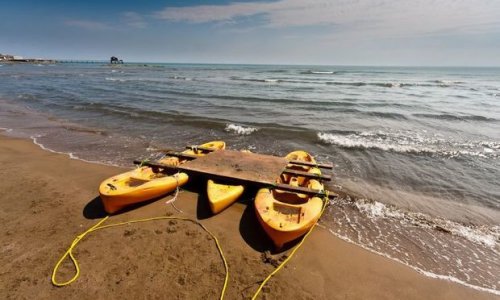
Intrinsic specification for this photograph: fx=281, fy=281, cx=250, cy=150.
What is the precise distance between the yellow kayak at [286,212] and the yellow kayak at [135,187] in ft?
6.74

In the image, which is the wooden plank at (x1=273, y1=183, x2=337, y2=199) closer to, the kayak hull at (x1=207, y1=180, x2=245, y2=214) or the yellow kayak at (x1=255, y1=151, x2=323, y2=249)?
the yellow kayak at (x1=255, y1=151, x2=323, y2=249)

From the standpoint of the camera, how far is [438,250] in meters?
4.88

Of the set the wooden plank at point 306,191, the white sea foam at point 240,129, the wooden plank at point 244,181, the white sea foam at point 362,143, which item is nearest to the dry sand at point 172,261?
the wooden plank at point 244,181

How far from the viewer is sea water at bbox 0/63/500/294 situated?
515cm

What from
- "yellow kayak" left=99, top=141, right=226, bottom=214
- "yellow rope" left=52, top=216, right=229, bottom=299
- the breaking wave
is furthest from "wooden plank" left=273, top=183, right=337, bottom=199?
the breaking wave

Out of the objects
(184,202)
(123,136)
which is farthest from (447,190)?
(123,136)

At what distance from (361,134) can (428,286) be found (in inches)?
341

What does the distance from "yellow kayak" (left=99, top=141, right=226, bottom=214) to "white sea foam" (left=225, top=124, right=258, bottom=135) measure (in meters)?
5.88

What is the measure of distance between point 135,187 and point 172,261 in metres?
2.09

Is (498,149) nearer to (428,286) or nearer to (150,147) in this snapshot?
(428,286)

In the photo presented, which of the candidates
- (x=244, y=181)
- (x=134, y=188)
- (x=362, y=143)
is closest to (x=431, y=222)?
(x=244, y=181)

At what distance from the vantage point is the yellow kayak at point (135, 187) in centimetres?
540

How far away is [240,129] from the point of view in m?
12.7

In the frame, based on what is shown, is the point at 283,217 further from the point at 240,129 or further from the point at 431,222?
the point at 240,129
